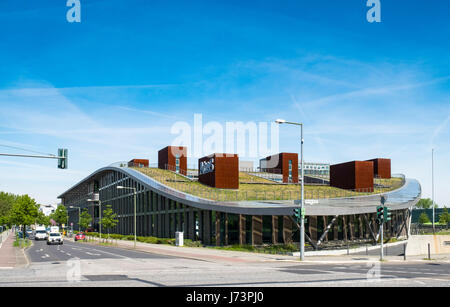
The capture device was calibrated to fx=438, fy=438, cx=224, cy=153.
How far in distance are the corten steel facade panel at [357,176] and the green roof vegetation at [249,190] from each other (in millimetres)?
1798

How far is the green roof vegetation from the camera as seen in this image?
55188 millimetres

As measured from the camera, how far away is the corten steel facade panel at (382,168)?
90.4 meters

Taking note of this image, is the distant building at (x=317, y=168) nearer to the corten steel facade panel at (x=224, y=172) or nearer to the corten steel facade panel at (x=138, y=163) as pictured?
the corten steel facade panel at (x=138, y=163)

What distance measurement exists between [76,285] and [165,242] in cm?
4168

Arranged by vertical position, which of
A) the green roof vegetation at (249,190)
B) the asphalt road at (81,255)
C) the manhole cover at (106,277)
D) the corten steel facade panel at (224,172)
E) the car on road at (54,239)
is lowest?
the car on road at (54,239)

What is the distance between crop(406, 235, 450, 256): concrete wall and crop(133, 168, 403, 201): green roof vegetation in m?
17.1

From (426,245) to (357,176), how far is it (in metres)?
32.6

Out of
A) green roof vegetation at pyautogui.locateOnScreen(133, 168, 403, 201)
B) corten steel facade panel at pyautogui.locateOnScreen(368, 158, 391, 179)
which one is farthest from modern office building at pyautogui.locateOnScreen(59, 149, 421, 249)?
corten steel facade panel at pyautogui.locateOnScreen(368, 158, 391, 179)

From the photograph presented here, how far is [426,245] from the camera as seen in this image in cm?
3812

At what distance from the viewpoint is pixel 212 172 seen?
211 ft

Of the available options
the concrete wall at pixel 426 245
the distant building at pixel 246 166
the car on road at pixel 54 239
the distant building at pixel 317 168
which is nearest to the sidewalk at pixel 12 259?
the car on road at pixel 54 239

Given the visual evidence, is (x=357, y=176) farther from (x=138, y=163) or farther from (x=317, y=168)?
(x=138, y=163)

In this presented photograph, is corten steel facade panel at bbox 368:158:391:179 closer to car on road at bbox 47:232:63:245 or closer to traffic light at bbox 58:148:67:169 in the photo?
car on road at bbox 47:232:63:245
